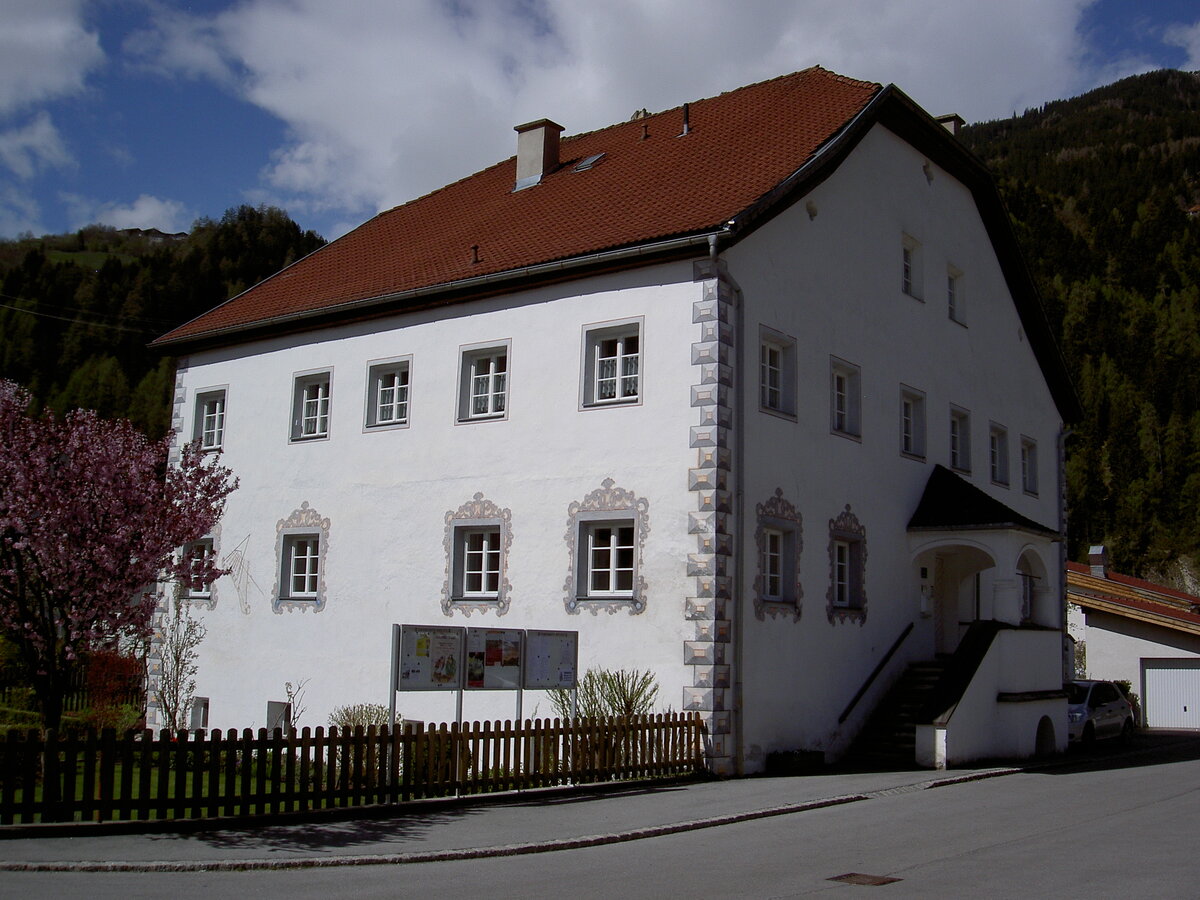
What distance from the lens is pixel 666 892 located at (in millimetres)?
8742

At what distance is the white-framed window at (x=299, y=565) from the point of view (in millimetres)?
21953

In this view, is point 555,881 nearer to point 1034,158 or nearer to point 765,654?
point 765,654

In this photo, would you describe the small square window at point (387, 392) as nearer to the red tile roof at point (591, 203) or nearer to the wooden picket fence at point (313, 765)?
the red tile roof at point (591, 203)

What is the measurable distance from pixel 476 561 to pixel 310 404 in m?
5.35

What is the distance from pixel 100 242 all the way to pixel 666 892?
134756 mm

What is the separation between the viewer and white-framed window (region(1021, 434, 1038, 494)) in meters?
27.1

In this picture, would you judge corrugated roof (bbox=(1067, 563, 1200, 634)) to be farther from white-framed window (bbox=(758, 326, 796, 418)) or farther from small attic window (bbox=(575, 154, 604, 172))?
white-framed window (bbox=(758, 326, 796, 418))

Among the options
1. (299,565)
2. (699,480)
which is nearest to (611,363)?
(699,480)

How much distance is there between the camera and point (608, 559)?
17.9 m

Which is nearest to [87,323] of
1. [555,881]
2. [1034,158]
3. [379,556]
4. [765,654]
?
[379,556]

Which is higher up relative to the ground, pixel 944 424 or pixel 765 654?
pixel 944 424

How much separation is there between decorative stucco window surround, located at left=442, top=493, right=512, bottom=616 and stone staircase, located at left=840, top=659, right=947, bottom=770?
18.7 ft

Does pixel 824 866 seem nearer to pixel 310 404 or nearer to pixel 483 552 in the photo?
pixel 483 552

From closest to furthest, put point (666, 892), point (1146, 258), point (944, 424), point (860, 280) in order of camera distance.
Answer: point (666, 892) < point (860, 280) < point (944, 424) < point (1146, 258)
